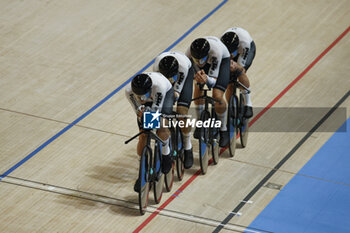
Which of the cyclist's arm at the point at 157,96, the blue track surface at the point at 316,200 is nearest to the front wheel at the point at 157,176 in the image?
the cyclist's arm at the point at 157,96

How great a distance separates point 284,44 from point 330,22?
3.57ft

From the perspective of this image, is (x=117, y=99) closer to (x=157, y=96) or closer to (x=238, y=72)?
(x=238, y=72)

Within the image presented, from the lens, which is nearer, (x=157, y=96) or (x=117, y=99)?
(x=157, y=96)

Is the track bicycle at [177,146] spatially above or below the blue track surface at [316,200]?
above

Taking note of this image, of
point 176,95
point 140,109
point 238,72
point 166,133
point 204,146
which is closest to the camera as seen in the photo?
point 140,109

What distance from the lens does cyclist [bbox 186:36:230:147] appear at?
7684 millimetres

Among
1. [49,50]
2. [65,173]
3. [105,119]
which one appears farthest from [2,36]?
[65,173]

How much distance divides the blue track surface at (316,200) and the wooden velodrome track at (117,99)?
0.39 ft

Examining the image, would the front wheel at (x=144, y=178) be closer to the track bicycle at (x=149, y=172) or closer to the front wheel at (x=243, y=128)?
the track bicycle at (x=149, y=172)

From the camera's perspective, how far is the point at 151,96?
7.09 m

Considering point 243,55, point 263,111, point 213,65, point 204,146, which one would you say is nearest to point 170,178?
point 204,146

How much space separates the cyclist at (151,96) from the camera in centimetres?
689

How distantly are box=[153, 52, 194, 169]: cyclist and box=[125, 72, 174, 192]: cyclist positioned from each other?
0.17m

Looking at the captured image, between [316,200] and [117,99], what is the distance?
3.07m
